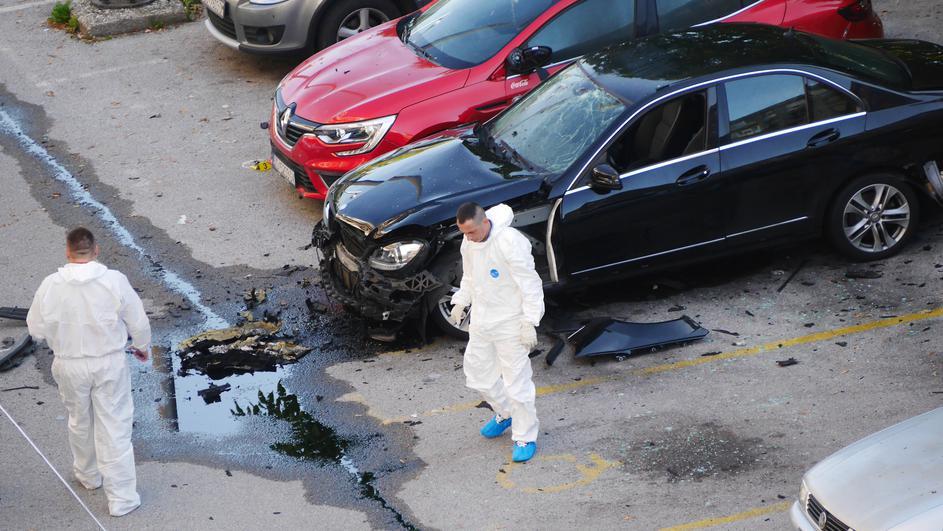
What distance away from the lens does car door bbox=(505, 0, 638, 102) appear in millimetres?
9859

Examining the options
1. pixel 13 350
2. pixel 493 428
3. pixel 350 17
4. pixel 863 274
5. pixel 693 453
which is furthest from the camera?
pixel 350 17

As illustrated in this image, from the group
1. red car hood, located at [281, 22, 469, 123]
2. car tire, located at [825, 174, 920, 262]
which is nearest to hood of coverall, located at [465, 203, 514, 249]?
car tire, located at [825, 174, 920, 262]

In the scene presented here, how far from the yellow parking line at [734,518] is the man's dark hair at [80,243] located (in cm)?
345

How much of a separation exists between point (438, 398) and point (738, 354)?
2035mm

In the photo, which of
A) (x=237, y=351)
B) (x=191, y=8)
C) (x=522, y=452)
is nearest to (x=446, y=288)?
(x=522, y=452)

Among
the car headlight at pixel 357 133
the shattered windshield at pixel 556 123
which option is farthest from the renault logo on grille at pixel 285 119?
the shattered windshield at pixel 556 123

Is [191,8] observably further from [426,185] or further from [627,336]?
[627,336]

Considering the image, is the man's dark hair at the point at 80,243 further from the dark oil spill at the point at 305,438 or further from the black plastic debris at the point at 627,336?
the black plastic debris at the point at 627,336

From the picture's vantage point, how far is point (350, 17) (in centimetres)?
1328

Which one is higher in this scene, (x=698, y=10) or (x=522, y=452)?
(x=698, y=10)

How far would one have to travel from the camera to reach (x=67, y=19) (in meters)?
15.8

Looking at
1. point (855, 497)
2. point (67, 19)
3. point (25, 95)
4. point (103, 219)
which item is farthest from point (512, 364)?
point (67, 19)

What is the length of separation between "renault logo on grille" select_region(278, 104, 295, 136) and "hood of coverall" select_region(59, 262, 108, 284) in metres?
3.94

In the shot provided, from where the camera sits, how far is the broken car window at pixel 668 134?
26.8 feet
